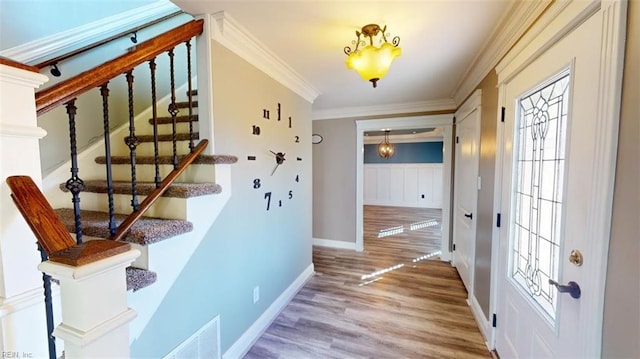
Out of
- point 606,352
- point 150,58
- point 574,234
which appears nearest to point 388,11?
point 150,58

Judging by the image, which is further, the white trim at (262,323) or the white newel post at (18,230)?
the white trim at (262,323)

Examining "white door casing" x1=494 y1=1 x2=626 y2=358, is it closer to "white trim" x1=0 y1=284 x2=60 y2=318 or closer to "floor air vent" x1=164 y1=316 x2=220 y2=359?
"floor air vent" x1=164 y1=316 x2=220 y2=359

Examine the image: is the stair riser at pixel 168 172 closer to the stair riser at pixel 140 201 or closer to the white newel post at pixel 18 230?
the stair riser at pixel 140 201

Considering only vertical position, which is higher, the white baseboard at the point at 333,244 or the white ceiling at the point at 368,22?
the white ceiling at the point at 368,22

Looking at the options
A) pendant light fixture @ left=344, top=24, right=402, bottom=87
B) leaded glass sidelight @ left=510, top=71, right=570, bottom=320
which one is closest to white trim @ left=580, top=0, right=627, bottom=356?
leaded glass sidelight @ left=510, top=71, right=570, bottom=320

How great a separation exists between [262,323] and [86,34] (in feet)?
9.32

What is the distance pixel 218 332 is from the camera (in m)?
1.71

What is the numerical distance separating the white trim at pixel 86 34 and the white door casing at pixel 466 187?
3262mm

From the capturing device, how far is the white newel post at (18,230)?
79cm

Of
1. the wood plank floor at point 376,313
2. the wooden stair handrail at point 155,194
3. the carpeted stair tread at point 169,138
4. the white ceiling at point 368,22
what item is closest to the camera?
the wooden stair handrail at point 155,194

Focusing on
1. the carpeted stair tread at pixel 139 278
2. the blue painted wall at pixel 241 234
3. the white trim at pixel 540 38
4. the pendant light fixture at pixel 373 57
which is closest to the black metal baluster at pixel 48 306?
the carpeted stair tread at pixel 139 278

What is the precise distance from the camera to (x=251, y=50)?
1.98 meters

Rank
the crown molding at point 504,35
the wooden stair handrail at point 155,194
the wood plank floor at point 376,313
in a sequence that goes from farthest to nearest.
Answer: the wood plank floor at point 376,313, the crown molding at point 504,35, the wooden stair handrail at point 155,194

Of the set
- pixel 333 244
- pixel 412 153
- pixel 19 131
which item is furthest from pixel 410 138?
pixel 19 131
